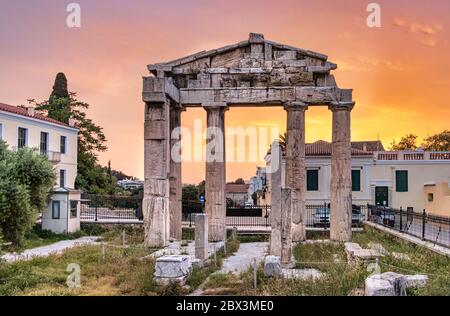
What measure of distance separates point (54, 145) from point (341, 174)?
25.2 m

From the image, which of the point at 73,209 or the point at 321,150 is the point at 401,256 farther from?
the point at 321,150

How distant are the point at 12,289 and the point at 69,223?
1395 cm

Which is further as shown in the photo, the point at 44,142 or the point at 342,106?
the point at 44,142

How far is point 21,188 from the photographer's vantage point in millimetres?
14672

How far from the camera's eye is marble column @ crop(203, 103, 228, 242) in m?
22.2

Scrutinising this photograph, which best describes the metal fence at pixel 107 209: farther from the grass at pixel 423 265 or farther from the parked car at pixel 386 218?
the grass at pixel 423 265

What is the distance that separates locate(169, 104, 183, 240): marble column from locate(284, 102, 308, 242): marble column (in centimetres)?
508

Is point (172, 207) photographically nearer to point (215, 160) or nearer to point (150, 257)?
point (215, 160)

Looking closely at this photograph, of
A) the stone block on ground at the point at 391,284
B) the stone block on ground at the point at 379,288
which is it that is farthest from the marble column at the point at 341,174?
the stone block on ground at the point at 379,288

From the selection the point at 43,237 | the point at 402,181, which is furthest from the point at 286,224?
the point at 402,181

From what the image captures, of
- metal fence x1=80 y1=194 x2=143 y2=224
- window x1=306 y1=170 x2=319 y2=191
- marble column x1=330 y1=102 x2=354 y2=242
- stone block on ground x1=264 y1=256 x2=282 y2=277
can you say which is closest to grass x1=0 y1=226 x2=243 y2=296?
stone block on ground x1=264 y1=256 x2=282 y2=277

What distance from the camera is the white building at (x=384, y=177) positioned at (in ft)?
118

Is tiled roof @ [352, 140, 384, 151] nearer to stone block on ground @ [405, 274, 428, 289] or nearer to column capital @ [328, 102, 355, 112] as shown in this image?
column capital @ [328, 102, 355, 112]

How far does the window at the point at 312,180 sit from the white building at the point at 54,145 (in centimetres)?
1660
